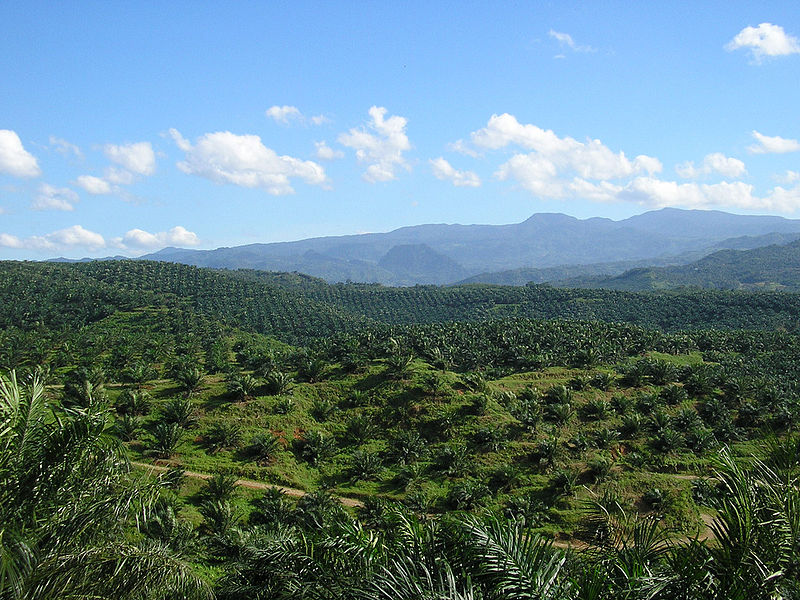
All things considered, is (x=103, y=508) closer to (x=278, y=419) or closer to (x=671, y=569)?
(x=671, y=569)

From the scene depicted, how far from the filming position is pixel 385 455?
116 ft

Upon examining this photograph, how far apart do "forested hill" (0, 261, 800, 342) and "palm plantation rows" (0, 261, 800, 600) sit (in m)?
1.04

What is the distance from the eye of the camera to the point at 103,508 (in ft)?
25.2

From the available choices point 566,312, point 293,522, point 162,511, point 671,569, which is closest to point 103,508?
point 671,569

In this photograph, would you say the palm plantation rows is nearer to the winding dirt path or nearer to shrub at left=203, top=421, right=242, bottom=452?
shrub at left=203, top=421, right=242, bottom=452

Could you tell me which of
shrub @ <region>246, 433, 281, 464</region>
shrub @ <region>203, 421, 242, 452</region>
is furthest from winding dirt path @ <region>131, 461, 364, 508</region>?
shrub @ <region>203, 421, 242, 452</region>

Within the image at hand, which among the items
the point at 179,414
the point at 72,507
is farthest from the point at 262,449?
the point at 72,507

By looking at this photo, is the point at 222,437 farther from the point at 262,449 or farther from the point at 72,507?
the point at 72,507

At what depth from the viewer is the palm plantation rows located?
690 cm

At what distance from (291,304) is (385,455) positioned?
296 ft

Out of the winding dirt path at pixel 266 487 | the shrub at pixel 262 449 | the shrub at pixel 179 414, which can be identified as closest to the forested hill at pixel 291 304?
the shrub at pixel 179 414

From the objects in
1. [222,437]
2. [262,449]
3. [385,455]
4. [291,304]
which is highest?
[291,304]

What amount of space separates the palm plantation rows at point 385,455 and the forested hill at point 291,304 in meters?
1.04

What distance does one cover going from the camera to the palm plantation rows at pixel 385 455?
690cm
